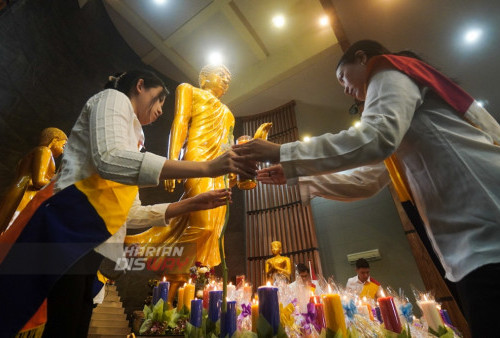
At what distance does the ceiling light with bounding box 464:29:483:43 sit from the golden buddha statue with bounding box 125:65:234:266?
419cm

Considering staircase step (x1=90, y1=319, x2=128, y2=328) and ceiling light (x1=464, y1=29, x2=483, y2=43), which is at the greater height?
ceiling light (x1=464, y1=29, x2=483, y2=43)

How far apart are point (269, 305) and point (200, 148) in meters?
2.04

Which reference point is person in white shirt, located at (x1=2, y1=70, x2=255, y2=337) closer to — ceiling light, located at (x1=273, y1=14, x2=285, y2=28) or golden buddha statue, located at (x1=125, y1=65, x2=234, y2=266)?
golden buddha statue, located at (x1=125, y1=65, x2=234, y2=266)

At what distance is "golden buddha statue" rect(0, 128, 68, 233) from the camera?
2467 millimetres

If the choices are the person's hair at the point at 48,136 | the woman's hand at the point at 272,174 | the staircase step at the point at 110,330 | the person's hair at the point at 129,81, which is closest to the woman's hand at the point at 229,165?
the woman's hand at the point at 272,174

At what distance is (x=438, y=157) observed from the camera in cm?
89

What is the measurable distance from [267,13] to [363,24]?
193 cm

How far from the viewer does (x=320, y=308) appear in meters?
1.11

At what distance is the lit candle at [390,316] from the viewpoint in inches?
41.0

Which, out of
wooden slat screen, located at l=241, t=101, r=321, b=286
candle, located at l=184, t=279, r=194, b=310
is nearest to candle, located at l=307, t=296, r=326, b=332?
candle, located at l=184, t=279, r=194, b=310

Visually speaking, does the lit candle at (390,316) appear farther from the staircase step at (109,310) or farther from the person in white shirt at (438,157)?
the staircase step at (109,310)

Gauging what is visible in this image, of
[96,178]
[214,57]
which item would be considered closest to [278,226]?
[214,57]

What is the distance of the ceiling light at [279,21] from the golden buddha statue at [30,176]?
449 cm

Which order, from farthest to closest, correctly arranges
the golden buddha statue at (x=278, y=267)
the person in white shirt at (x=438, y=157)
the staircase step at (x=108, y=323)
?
the golden buddha statue at (x=278, y=267), the staircase step at (x=108, y=323), the person in white shirt at (x=438, y=157)
